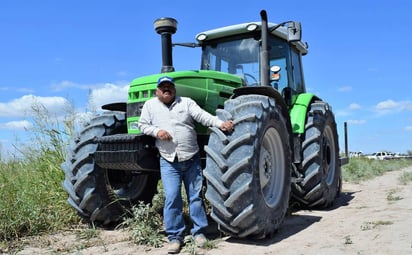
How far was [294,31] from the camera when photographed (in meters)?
5.52

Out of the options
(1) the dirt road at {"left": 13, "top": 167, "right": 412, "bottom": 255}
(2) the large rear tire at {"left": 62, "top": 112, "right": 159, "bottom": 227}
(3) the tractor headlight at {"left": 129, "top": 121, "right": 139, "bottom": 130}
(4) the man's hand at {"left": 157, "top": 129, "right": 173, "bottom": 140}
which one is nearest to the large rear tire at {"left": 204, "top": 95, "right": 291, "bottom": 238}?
(1) the dirt road at {"left": 13, "top": 167, "right": 412, "bottom": 255}

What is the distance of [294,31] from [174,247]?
311cm

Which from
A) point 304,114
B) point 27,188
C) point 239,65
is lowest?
point 27,188

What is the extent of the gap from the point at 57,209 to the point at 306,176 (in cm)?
342

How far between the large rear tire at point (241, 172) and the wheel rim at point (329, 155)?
8.18ft

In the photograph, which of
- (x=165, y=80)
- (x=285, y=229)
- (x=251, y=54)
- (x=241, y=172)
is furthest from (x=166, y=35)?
(x=285, y=229)

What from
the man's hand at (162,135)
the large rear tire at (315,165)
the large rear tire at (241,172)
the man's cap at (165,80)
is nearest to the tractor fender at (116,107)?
the man's cap at (165,80)

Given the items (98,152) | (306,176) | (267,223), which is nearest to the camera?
(267,223)

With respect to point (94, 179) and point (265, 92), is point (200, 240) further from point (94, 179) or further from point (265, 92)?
point (265, 92)

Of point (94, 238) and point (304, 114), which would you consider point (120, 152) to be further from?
point (304, 114)

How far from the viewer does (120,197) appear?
5641 mm

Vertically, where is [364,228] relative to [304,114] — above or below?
below

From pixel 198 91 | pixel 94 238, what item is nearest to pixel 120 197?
pixel 94 238

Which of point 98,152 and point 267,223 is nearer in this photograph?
point 267,223
